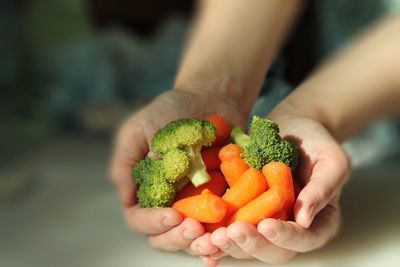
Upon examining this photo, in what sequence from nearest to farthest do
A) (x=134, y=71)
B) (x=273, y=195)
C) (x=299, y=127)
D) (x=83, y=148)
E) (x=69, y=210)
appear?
(x=273, y=195) → (x=299, y=127) → (x=69, y=210) → (x=83, y=148) → (x=134, y=71)

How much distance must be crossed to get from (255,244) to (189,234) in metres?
0.07

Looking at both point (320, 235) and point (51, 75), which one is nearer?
point (320, 235)

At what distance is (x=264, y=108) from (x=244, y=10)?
24 cm

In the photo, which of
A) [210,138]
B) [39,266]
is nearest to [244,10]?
[210,138]

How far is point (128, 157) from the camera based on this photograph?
708mm

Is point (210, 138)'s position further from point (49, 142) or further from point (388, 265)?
point (49, 142)

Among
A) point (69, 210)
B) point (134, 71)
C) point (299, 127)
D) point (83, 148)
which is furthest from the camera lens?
point (134, 71)

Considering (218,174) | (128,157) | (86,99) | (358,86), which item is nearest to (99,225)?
(128,157)

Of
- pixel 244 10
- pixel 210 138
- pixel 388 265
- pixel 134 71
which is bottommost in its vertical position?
pixel 388 265

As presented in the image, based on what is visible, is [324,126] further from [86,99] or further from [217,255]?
[86,99]

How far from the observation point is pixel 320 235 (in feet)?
2.17

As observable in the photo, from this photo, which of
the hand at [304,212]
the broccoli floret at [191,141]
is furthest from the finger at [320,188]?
the broccoli floret at [191,141]

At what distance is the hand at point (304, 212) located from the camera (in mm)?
572

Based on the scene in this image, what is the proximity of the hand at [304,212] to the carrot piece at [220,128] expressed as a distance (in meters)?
0.07
